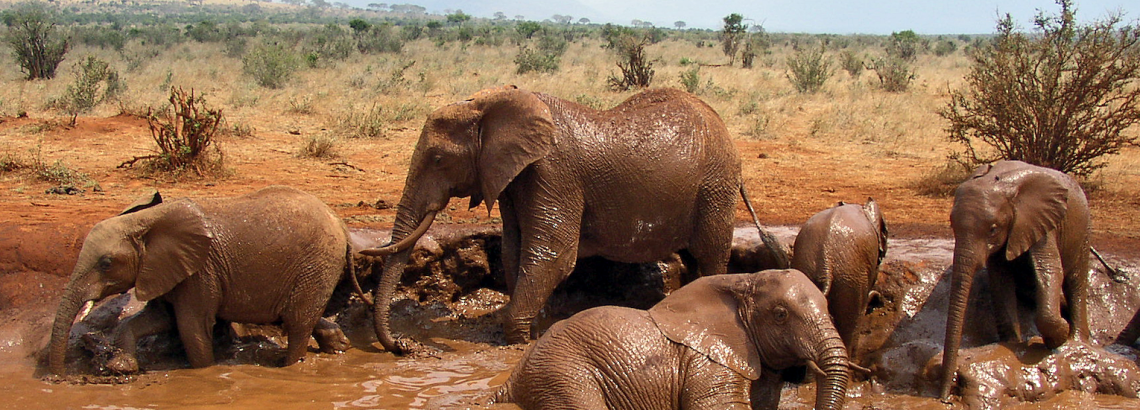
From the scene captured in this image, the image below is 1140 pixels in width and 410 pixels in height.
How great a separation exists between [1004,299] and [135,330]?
5583 mm

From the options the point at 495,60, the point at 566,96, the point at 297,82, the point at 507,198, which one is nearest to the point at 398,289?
the point at 507,198

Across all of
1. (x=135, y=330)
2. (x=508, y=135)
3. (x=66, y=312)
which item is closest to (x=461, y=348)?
(x=508, y=135)

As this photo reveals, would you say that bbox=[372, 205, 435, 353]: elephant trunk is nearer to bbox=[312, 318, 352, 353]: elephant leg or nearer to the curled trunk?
bbox=[312, 318, 352, 353]: elephant leg

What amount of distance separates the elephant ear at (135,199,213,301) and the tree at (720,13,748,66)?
28.5 meters

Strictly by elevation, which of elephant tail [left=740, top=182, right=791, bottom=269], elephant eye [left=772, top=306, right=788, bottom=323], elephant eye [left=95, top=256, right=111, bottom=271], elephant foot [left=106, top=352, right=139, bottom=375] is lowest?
elephant foot [left=106, top=352, right=139, bottom=375]

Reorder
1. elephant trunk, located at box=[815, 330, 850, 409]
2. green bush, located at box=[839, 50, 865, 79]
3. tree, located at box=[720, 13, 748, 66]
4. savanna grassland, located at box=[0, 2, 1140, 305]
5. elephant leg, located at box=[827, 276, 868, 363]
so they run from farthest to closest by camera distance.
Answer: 1. tree, located at box=[720, 13, 748, 66]
2. green bush, located at box=[839, 50, 865, 79]
3. savanna grassland, located at box=[0, 2, 1140, 305]
4. elephant leg, located at box=[827, 276, 868, 363]
5. elephant trunk, located at box=[815, 330, 850, 409]

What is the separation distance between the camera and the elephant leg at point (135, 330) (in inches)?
236

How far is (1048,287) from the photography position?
634 centimetres

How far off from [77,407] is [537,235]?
113 inches

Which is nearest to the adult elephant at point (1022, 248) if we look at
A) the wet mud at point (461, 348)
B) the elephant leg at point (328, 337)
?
the wet mud at point (461, 348)

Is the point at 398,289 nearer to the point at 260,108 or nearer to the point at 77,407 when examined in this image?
the point at 77,407

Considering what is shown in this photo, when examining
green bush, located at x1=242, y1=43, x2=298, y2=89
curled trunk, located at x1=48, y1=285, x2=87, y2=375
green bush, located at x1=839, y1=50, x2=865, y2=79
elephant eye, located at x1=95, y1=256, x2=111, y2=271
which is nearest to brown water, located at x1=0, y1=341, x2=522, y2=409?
curled trunk, located at x1=48, y1=285, x2=87, y2=375

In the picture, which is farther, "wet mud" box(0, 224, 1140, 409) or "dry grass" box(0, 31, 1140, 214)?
"dry grass" box(0, 31, 1140, 214)

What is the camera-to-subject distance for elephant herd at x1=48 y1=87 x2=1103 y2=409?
581 cm
